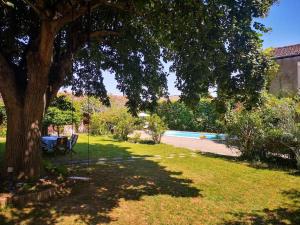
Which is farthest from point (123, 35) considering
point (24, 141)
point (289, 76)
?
point (289, 76)

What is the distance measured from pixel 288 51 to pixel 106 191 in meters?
26.8

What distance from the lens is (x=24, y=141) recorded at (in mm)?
9484

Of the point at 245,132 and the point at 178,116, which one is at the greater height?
the point at 178,116

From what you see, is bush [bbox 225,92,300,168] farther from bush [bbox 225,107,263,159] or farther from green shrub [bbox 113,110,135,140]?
green shrub [bbox 113,110,135,140]

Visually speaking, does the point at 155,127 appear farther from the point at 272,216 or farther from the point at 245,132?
the point at 272,216

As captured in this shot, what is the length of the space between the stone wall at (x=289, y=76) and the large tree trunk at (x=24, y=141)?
25113 millimetres

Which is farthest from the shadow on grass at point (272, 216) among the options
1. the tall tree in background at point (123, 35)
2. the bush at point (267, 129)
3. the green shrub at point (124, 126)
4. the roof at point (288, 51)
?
the roof at point (288, 51)

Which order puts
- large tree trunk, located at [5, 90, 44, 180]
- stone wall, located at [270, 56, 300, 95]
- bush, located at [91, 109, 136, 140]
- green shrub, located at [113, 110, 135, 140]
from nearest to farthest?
large tree trunk, located at [5, 90, 44, 180] < green shrub, located at [113, 110, 135, 140] < bush, located at [91, 109, 136, 140] < stone wall, located at [270, 56, 300, 95]

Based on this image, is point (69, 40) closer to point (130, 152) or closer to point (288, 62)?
point (130, 152)

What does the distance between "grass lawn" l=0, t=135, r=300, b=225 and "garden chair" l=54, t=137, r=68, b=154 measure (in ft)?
11.7

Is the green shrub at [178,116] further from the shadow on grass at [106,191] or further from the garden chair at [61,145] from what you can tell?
the shadow on grass at [106,191]

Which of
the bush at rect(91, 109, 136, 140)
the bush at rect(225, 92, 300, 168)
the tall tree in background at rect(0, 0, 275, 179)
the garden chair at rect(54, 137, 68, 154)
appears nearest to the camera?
the tall tree in background at rect(0, 0, 275, 179)

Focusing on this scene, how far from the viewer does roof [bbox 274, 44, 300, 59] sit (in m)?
29.9

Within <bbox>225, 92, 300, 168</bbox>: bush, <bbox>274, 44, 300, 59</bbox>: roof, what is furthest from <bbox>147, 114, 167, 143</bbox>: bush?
<bbox>274, 44, 300, 59</bbox>: roof
